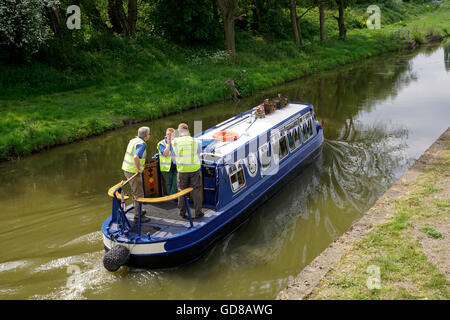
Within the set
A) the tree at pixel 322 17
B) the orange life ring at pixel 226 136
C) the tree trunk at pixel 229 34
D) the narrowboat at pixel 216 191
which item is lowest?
the narrowboat at pixel 216 191

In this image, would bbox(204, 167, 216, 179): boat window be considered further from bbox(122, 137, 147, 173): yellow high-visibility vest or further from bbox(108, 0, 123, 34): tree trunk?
A: bbox(108, 0, 123, 34): tree trunk

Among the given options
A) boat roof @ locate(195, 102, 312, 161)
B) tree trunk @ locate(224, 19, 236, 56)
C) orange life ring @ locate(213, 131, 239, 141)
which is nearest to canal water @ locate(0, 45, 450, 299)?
boat roof @ locate(195, 102, 312, 161)

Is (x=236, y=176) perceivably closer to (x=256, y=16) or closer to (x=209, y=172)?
(x=209, y=172)

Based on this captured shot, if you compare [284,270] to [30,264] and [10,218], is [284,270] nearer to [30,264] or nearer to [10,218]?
[30,264]

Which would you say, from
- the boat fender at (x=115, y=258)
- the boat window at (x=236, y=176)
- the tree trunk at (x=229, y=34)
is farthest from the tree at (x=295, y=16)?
the boat fender at (x=115, y=258)

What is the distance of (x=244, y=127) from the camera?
425 inches

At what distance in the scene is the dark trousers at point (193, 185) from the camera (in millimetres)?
7789

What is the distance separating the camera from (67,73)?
19.5m

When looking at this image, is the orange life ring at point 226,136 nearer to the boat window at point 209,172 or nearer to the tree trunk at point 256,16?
the boat window at point 209,172

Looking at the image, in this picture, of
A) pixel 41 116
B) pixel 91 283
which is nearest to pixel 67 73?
pixel 41 116

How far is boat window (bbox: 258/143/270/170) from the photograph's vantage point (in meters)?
9.89

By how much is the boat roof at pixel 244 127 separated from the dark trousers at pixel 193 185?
0.84m

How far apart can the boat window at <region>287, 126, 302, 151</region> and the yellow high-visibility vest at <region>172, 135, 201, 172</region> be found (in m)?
4.30

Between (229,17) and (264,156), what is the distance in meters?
16.8
